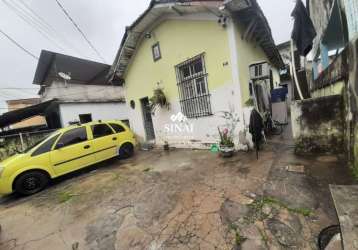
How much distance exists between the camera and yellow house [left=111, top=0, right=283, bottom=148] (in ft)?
17.1

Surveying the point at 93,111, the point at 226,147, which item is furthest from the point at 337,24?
the point at 93,111

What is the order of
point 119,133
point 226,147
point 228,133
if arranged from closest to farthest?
point 226,147 < point 228,133 < point 119,133

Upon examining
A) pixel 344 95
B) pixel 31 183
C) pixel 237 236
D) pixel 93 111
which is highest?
pixel 93 111

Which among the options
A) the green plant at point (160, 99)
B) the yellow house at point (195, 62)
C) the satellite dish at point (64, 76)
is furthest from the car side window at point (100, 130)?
the satellite dish at point (64, 76)

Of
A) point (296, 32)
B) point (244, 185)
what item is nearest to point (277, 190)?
point (244, 185)

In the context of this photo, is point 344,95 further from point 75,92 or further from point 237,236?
point 75,92

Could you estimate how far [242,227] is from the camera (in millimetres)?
2303

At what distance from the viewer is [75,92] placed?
13141 millimetres

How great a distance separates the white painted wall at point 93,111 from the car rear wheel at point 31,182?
7.51m

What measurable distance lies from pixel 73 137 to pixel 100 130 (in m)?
0.89

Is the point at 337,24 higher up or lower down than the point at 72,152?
higher up

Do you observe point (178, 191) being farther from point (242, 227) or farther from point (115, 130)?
point (115, 130)

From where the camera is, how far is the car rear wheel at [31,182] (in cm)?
469

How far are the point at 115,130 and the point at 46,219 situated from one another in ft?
12.2
